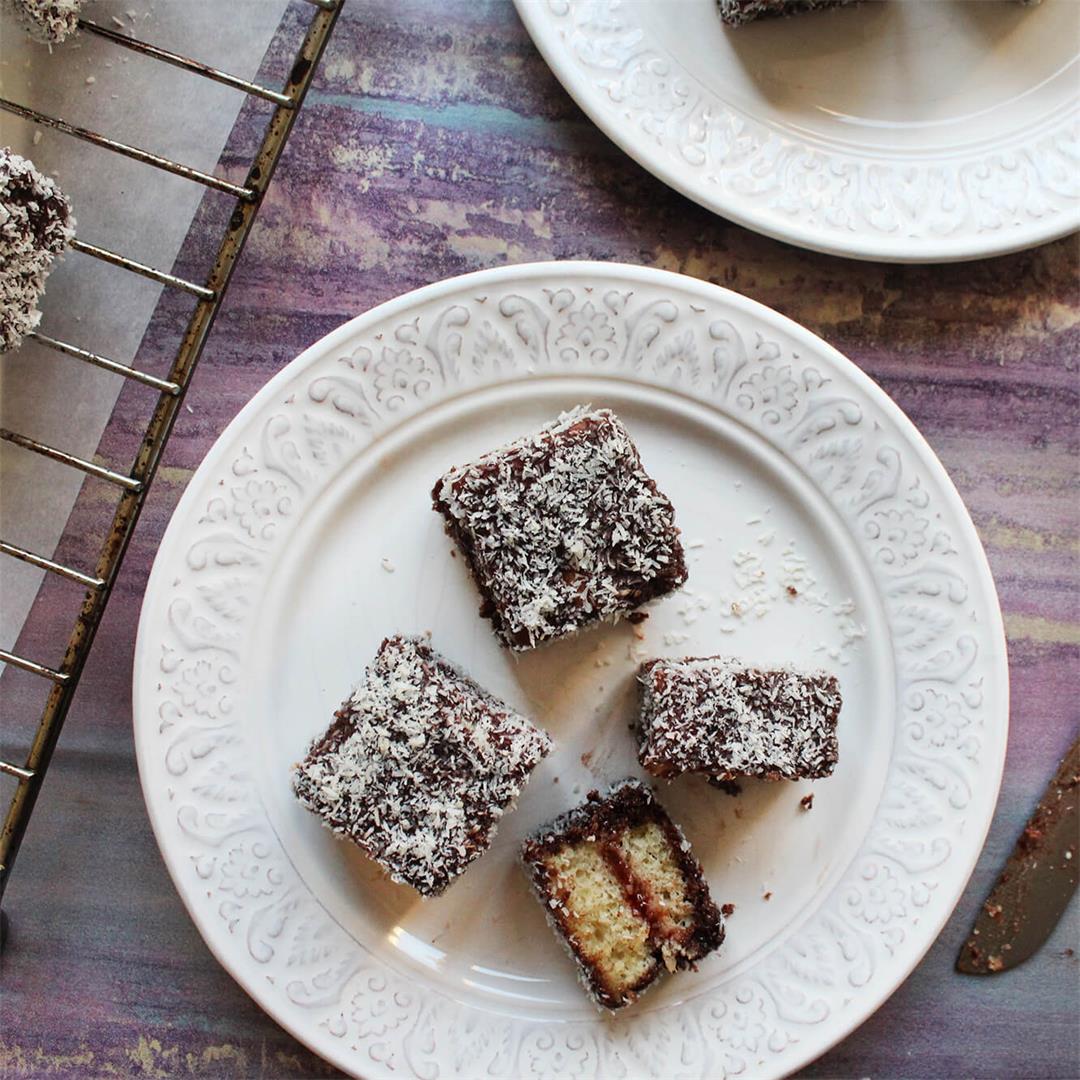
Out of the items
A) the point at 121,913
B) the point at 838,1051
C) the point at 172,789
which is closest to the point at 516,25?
the point at 172,789

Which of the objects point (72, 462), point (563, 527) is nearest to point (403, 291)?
point (563, 527)

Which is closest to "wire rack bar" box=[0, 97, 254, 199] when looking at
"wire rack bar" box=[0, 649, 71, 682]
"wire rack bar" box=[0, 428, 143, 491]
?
"wire rack bar" box=[0, 428, 143, 491]

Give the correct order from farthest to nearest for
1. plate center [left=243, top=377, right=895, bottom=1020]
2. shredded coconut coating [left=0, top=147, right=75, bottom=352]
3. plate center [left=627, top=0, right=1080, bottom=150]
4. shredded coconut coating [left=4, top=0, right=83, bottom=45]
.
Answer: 1. plate center [left=627, top=0, right=1080, bottom=150]
2. plate center [left=243, top=377, right=895, bottom=1020]
3. shredded coconut coating [left=4, top=0, right=83, bottom=45]
4. shredded coconut coating [left=0, top=147, right=75, bottom=352]

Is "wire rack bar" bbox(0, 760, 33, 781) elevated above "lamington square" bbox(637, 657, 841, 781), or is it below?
below

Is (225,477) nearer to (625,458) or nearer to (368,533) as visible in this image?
(368,533)

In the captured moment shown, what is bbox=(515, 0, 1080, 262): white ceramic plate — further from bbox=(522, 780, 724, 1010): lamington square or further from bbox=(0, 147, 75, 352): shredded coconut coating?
bbox=(522, 780, 724, 1010): lamington square
